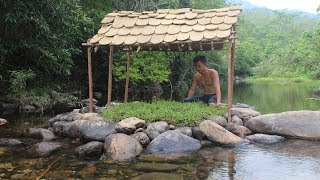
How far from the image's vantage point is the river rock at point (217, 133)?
829cm

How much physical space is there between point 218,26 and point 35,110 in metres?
8.62

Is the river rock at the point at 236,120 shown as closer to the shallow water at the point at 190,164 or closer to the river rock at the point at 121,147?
the shallow water at the point at 190,164

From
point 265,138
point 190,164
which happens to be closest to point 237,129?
point 265,138

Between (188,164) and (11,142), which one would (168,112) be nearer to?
(188,164)

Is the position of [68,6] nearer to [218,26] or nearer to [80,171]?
[218,26]

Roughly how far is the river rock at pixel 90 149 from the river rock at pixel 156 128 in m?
1.18

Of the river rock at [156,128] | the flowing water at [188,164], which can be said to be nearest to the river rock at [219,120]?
the flowing water at [188,164]

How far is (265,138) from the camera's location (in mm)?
8688

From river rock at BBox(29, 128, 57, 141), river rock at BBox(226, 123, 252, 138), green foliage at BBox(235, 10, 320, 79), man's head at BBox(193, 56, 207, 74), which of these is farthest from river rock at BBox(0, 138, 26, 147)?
green foliage at BBox(235, 10, 320, 79)

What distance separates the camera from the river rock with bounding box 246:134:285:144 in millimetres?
8637

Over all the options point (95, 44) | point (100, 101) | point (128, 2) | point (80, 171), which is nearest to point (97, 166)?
point (80, 171)

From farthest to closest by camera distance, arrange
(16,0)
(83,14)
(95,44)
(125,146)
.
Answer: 1. (83,14)
2. (16,0)
3. (95,44)
4. (125,146)

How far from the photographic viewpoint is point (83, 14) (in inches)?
710

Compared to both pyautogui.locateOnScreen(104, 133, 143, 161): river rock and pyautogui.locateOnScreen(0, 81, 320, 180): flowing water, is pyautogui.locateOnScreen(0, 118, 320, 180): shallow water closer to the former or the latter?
pyautogui.locateOnScreen(0, 81, 320, 180): flowing water
